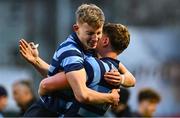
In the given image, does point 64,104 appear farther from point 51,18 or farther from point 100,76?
point 51,18

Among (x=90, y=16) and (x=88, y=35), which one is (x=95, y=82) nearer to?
(x=88, y=35)

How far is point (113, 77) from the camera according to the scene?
6539 mm

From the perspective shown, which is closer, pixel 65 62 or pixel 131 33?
pixel 65 62

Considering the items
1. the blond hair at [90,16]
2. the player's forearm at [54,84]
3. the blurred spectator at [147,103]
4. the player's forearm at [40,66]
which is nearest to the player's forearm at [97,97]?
the player's forearm at [54,84]

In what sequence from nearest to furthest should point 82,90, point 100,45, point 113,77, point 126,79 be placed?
point 82,90
point 113,77
point 100,45
point 126,79

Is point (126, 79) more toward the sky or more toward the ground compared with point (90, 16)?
more toward the ground

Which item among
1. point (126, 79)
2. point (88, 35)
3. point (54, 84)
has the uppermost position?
point (88, 35)

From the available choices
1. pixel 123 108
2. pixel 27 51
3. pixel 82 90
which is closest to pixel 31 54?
pixel 27 51

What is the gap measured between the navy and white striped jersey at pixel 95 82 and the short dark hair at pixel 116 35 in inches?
4.1

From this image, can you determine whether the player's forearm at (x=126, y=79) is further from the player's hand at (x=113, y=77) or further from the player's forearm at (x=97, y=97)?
the player's forearm at (x=97, y=97)

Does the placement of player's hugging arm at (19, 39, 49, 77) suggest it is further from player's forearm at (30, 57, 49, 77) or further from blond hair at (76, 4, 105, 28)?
blond hair at (76, 4, 105, 28)

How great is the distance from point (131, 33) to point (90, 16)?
735 cm

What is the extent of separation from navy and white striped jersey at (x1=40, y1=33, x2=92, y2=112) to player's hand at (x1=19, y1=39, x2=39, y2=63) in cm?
53

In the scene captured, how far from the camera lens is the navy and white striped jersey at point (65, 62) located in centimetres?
637
